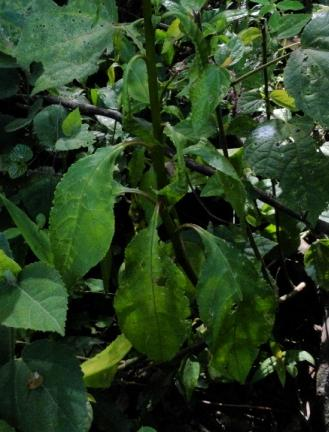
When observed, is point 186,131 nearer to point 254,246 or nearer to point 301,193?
point 301,193

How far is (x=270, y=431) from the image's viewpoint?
188 centimetres

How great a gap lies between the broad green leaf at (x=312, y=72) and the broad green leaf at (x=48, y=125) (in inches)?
35.5

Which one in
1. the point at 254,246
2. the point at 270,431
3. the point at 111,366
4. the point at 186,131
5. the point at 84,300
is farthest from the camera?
the point at 84,300

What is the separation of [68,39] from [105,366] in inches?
29.6

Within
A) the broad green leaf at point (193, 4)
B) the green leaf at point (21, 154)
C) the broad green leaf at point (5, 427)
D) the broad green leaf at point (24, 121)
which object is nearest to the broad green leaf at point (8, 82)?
the broad green leaf at point (24, 121)

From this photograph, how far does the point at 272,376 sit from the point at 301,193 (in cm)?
81

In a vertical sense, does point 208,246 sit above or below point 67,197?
below

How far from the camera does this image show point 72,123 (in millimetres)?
1869

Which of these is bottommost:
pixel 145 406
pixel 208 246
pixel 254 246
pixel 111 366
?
pixel 145 406

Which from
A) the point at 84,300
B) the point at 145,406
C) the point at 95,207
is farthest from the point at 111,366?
the point at 84,300

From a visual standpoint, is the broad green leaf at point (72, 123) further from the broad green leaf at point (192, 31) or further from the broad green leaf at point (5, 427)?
the broad green leaf at point (5, 427)

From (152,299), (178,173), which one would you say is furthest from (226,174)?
(152,299)

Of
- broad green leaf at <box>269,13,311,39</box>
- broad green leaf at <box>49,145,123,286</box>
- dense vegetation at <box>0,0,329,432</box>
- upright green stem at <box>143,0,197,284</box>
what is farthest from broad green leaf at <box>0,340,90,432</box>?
broad green leaf at <box>269,13,311,39</box>

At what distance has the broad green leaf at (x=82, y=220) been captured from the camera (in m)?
1.21
